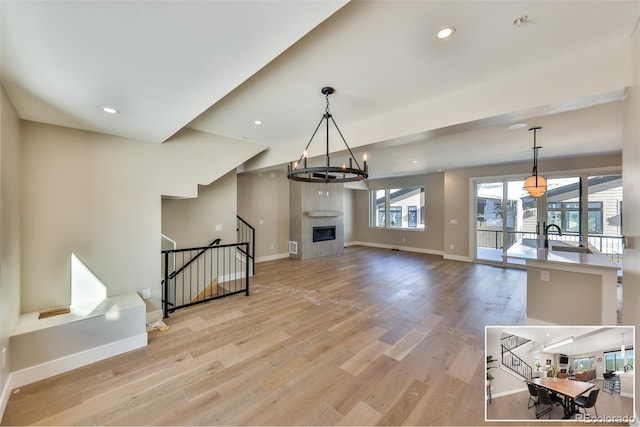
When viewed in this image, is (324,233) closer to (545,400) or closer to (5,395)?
(5,395)

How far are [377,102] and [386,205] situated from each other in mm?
7145

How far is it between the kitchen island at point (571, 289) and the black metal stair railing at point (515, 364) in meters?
2.59

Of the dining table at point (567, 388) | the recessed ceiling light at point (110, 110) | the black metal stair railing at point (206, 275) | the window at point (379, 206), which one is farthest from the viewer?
the window at point (379, 206)

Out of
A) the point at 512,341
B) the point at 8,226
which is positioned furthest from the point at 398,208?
the point at 8,226

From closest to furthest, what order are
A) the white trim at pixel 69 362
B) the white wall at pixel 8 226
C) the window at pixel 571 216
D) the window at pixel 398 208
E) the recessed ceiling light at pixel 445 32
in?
the recessed ceiling light at pixel 445 32 < the white wall at pixel 8 226 < the white trim at pixel 69 362 < the window at pixel 571 216 < the window at pixel 398 208

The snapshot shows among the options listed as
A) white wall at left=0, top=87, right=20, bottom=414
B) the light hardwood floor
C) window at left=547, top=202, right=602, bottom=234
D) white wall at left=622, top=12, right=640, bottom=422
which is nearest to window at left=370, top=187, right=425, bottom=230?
window at left=547, top=202, right=602, bottom=234

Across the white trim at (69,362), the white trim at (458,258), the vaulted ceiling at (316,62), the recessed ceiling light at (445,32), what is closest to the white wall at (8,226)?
the white trim at (69,362)

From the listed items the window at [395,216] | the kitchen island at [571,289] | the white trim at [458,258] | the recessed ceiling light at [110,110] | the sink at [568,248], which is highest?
the recessed ceiling light at [110,110]

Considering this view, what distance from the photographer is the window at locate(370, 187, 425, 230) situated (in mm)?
8875

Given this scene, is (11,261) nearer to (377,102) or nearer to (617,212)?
(377,102)

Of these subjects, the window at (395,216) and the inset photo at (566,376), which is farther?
the window at (395,216)

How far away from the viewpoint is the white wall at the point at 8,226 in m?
2.01

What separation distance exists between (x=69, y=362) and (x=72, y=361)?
21 mm

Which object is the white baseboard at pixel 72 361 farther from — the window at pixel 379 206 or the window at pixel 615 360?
the window at pixel 379 206
